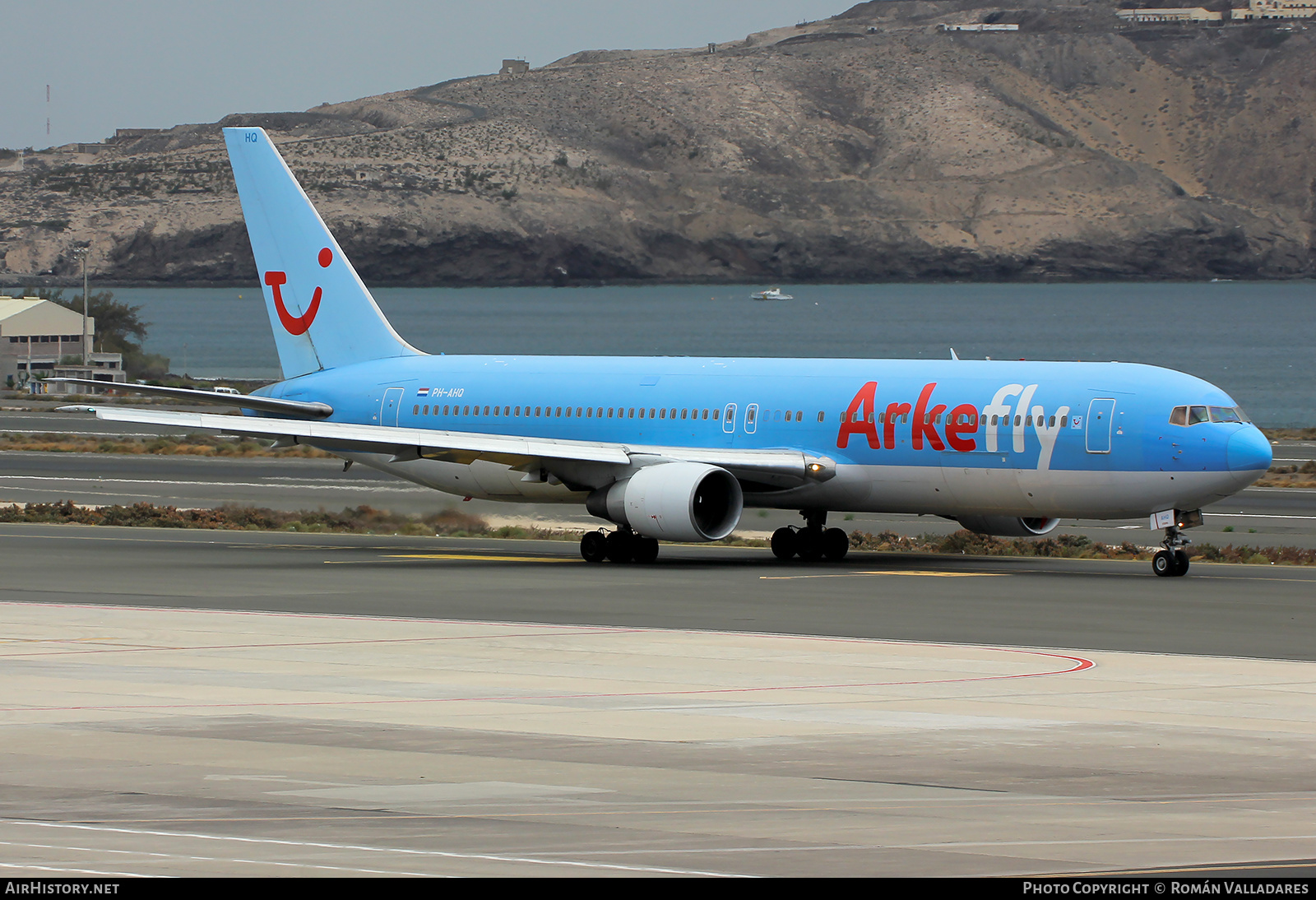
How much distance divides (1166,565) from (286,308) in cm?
2225

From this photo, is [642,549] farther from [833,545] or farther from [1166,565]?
[1166,565]

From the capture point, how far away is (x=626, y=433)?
39.4 m

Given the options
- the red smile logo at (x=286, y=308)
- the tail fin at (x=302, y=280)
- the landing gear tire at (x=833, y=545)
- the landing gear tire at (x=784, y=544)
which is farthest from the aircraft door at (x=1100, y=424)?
the red smile logo at (x=286, y=308)

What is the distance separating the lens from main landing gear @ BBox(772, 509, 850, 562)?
38.5 m

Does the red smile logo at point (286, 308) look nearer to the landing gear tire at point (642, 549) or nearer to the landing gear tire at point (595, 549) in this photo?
the landing gear tire at point (595, 549)

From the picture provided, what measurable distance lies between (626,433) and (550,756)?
→ 24031 mm

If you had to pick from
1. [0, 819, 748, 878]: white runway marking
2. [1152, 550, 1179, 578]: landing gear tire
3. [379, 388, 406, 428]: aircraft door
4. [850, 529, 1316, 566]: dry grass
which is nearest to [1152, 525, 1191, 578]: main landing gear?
[1152, 550, 1179, 578]: landing gear tire

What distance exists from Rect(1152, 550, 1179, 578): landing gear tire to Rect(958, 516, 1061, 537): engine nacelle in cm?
352

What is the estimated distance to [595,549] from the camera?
1473 inches

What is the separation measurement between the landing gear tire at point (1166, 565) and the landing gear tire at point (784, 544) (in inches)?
311

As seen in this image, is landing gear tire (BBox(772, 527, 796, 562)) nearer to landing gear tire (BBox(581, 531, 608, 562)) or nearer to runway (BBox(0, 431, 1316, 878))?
runway (BBox(0, 431, 1316, 878))

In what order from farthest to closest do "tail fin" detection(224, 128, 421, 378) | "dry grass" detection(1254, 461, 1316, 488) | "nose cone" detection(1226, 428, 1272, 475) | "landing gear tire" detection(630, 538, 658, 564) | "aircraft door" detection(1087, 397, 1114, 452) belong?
"dry grass" detection(1254, 461, 1316, 488) < "tail fin" detection(224, 128, 421, 378) < "landing gear tire" detection(630, 538, 658, 564) < "aircraft door" detection(1087, 397, 1114, 452) < "nose cone" detection(1226, 428, 1272, 475)

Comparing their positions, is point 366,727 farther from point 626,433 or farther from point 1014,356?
point 1014,356

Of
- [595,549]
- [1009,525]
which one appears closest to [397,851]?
[595,549]
